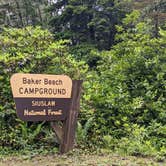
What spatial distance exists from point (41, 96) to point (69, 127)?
0.72 meters

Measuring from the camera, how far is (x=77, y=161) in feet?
16.5

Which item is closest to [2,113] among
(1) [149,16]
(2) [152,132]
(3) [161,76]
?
(2) [152,132]

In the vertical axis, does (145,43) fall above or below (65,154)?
above

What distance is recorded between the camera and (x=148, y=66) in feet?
27.7

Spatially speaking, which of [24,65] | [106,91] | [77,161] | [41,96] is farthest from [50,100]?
[106,91]

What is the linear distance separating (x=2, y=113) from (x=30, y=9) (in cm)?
1693

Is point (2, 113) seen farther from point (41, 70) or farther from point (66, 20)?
point (66, 20)

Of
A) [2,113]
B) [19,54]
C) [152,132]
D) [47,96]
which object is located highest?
[19,54]

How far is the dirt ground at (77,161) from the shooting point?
4891mm

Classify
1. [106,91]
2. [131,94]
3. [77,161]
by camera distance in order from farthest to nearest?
[131,94] < [106,91] < [77,161]

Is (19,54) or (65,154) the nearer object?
(65,154)

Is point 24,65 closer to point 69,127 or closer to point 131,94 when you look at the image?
point 69,127

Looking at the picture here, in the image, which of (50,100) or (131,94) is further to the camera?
(131,94)

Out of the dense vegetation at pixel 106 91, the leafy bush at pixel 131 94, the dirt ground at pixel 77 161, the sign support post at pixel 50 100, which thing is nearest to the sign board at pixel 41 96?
the sign support post at pixel 50 100
